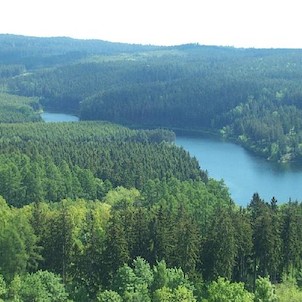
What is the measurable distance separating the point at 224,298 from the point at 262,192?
212ft

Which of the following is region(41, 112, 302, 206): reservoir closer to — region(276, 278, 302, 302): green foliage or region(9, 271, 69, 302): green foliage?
region(276, 278, 302, 302): green foliage

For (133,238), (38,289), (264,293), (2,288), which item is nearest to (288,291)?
(264,293)

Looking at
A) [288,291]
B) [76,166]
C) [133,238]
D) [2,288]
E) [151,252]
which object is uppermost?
[133,238]

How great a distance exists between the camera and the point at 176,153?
105312mm

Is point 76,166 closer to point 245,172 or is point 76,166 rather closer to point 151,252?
A: point 151,252

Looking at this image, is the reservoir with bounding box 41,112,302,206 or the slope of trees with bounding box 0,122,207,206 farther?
the reservoir with bounding box 41,112,302,206

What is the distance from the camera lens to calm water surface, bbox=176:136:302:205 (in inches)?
3974

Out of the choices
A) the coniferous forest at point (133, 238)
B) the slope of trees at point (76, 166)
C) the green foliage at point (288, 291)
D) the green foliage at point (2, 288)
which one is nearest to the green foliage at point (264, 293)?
the coniferous forest at point (133, 238)

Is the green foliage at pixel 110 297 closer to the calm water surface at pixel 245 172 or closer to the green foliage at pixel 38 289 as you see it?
the green foliage at pixel 38 289

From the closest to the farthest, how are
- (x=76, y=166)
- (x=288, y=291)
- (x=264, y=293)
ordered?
(x=264, y=293) → (x=288, y=291) → (x=76, y=166)

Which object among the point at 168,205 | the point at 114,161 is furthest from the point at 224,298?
the point at 114,161

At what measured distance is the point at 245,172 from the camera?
117 meters

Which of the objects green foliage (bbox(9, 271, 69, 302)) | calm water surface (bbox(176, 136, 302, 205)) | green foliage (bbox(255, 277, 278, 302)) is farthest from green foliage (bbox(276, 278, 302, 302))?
calm water surface (bbox(176, 136, 302, 205))

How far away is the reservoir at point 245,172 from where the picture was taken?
10081 cm
